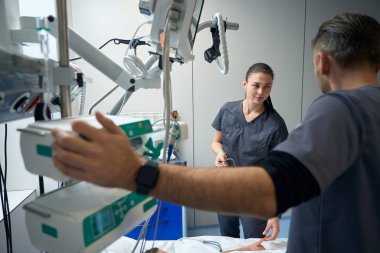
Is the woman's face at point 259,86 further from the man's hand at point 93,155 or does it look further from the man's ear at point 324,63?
the man's hand at point 93,155

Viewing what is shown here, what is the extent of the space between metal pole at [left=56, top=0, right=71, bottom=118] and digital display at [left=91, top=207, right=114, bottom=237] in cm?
29

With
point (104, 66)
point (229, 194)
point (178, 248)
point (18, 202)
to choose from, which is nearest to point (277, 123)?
point (178, 248)

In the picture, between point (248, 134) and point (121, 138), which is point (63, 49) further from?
point (248, 134)

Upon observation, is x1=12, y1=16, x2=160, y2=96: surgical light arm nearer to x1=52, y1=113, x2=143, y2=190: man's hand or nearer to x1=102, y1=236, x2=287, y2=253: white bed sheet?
x1=52, y1=113, x2=143, y2=190: man's hand

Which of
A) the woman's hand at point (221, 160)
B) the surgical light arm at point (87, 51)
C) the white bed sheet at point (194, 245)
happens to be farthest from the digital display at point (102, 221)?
the woman's hand at point (221, 160)

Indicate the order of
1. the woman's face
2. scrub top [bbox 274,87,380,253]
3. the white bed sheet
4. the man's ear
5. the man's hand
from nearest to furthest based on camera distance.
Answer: the man's hand
scrub top [bbox 274,87,380,253]
the man's ear
the white bed sheet
the woman's face

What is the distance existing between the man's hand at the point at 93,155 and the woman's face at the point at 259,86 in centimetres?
149

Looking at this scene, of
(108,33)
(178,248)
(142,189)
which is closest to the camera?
(142,189)

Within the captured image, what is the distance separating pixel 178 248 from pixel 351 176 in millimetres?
1003

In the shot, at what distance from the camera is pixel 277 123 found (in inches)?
70.4

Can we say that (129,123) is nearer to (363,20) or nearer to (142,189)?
(142,189)

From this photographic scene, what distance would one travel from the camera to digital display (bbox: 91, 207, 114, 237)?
50 cm

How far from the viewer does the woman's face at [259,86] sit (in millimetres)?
1777

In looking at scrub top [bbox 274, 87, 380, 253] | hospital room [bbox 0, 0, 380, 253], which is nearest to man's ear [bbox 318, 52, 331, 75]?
hospital room [bbox 0, 0, 380, 253]
